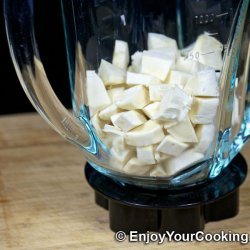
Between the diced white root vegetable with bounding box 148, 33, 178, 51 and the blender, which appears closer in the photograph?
the blender

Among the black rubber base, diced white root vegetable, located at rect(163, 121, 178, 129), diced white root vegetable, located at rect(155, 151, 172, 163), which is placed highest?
diced white root vegetable, located at rect(163, 121, 178, 129)

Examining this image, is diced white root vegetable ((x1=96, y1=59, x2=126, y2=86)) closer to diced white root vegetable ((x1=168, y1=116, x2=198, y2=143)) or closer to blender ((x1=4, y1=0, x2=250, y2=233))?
blender ((x1=4, y1=0, x2=250, y2=233))

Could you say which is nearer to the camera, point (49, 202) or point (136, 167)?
point (136, 167)

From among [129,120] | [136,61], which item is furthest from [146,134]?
[136,61]

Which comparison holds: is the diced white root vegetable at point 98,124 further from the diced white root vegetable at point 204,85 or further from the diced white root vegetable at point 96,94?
the diced white root vegetable at point 204,85

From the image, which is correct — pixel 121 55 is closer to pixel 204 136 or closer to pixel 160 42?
pixel 160 42

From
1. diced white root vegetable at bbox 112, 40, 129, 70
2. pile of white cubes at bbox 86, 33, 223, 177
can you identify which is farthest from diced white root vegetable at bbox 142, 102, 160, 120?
diced white root vegetable at bbox 112, 40, 129, 70

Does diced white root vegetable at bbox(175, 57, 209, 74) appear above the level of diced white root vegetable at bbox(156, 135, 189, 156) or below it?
above
